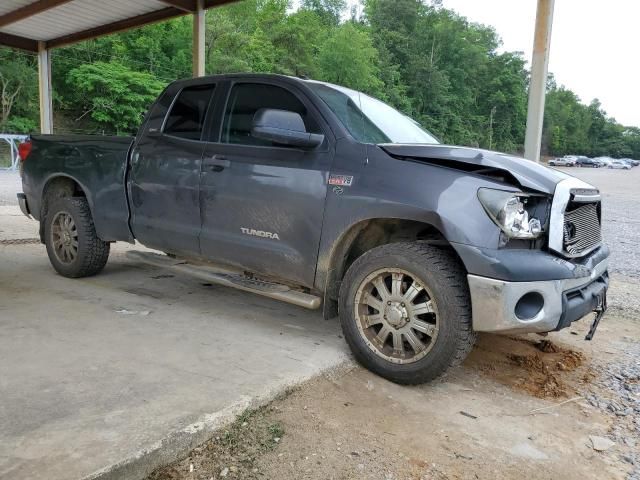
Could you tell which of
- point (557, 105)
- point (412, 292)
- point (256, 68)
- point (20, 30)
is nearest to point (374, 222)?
point (412, 292)

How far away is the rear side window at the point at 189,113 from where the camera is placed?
4.18 metres

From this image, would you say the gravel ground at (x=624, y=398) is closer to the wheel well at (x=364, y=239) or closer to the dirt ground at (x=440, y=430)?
the dirt ground at (x=440, y=430)

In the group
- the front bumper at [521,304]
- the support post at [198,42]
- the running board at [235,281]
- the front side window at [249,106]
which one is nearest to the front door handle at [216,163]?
the front side window at [249,106]

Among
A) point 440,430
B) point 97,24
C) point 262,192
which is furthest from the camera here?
point 97,24

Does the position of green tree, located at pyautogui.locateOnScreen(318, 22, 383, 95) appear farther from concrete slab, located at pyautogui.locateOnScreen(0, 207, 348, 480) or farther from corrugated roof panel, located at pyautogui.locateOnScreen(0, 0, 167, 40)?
concrete slab, located at pyautogui.locateOnScreen(0, 207, 348, 480)

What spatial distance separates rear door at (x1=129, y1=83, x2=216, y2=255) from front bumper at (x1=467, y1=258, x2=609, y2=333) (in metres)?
2.26

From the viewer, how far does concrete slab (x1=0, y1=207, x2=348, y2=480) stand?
219 cm

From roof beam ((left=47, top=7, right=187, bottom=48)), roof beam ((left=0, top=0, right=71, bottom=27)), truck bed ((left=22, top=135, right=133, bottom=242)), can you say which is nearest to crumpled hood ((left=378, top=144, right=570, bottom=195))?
truck bed ((left=22, top=135, right=133, bottom=242))

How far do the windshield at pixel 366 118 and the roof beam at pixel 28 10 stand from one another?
23.3 ft

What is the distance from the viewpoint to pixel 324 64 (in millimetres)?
49375

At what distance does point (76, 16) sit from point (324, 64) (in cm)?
4188

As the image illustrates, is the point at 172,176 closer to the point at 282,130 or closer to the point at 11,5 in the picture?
the point at 282,130

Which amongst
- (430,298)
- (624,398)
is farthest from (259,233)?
(624,398)

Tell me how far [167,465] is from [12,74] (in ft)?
123
